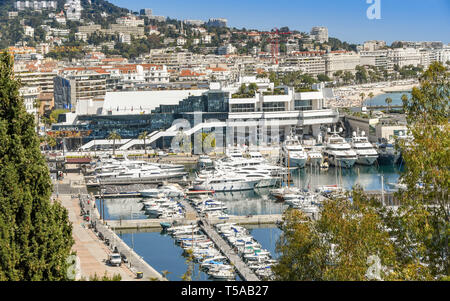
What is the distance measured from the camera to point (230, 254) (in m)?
11.8

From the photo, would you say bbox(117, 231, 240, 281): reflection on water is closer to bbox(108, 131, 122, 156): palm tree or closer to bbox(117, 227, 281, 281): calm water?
bbox(117, 227, 281, 281): calm water

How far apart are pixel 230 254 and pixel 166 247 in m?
1.47

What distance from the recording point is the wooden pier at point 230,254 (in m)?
10.6

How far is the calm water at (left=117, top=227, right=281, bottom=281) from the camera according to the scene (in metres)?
11.3

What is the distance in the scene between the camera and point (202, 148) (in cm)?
2341

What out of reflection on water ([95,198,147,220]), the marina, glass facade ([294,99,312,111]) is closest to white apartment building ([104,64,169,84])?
glass facade ([294,99,312,111])

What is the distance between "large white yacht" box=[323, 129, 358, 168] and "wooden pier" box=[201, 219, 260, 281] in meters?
8.03

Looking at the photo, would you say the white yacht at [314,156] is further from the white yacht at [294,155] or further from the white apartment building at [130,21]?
the white apartment building at [130,21]

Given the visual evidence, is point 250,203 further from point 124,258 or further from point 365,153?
point 124,258

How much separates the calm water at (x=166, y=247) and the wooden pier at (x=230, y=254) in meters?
0.52

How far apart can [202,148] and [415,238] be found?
1870 centimetres
